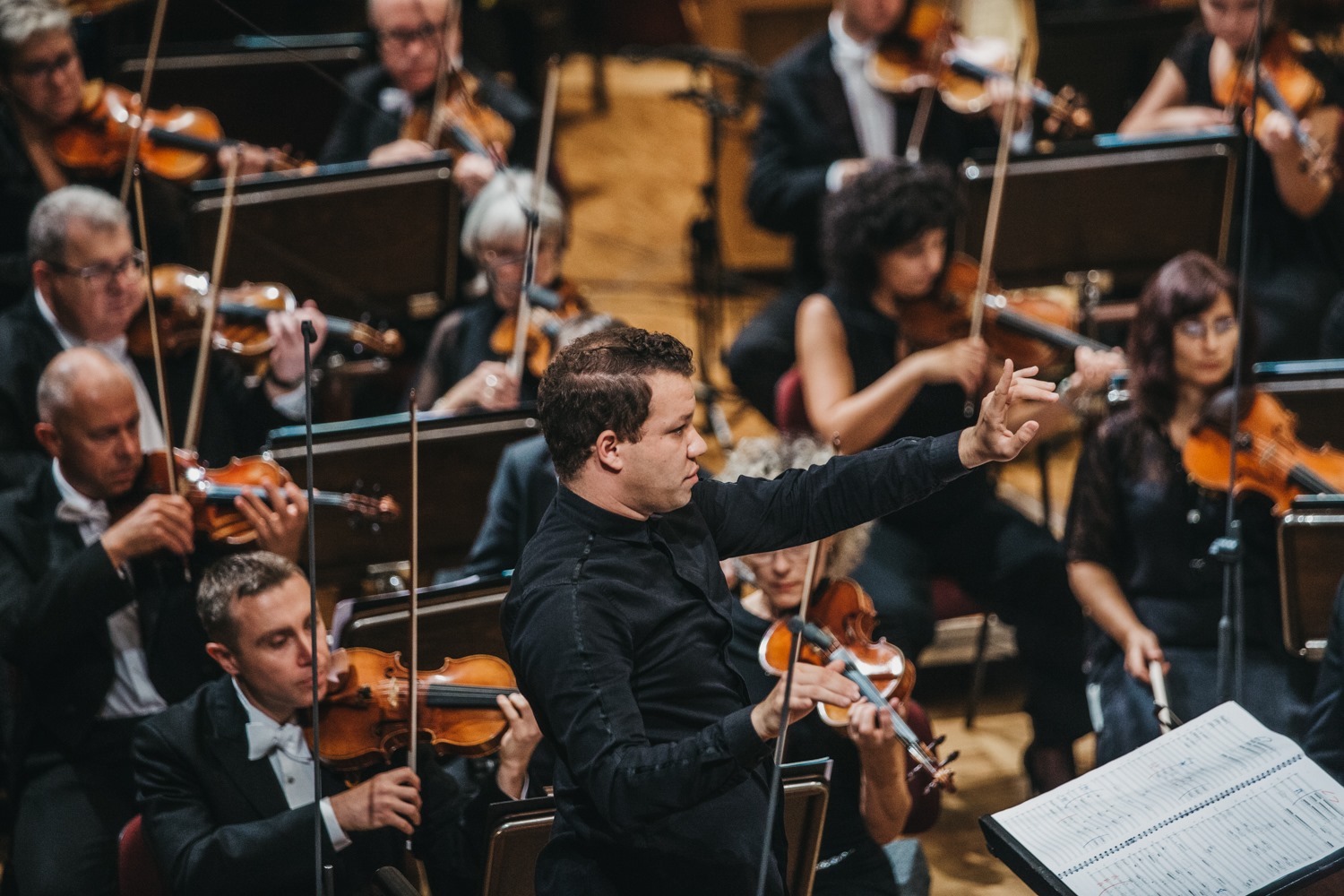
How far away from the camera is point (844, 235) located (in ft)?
11.3

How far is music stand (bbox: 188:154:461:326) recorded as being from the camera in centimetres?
351

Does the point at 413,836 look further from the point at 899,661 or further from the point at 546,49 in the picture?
the point at 546,49

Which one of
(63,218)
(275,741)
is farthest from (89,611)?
(63,218)

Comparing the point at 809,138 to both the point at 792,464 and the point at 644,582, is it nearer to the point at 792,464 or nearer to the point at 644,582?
the point at 792,464

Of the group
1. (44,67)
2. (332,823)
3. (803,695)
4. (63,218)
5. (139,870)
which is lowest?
(139,870)

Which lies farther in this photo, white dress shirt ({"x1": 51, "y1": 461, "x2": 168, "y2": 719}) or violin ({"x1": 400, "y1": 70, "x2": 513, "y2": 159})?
violin ({"x1": 400, "y1": 70, "x2": 513, "y2": 159})

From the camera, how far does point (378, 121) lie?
4242mm

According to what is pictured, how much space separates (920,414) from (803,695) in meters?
1.89

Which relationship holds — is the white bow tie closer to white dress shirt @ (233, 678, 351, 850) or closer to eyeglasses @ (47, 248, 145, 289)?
white dress shirt @ (233, 678, 351, 850)

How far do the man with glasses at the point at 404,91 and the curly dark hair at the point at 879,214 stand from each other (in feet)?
3.29

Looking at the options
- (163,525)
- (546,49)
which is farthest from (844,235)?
(546,49)

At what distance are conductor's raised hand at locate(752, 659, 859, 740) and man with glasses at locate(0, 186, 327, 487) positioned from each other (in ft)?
5.62

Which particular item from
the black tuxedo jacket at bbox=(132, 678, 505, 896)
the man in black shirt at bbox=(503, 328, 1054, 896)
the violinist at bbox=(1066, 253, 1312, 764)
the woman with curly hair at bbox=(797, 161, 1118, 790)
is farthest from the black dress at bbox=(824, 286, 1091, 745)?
the man in black shirt at bbox=(503, 328, 1054, 896)

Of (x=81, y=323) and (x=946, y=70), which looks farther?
(x=946, y=70)
